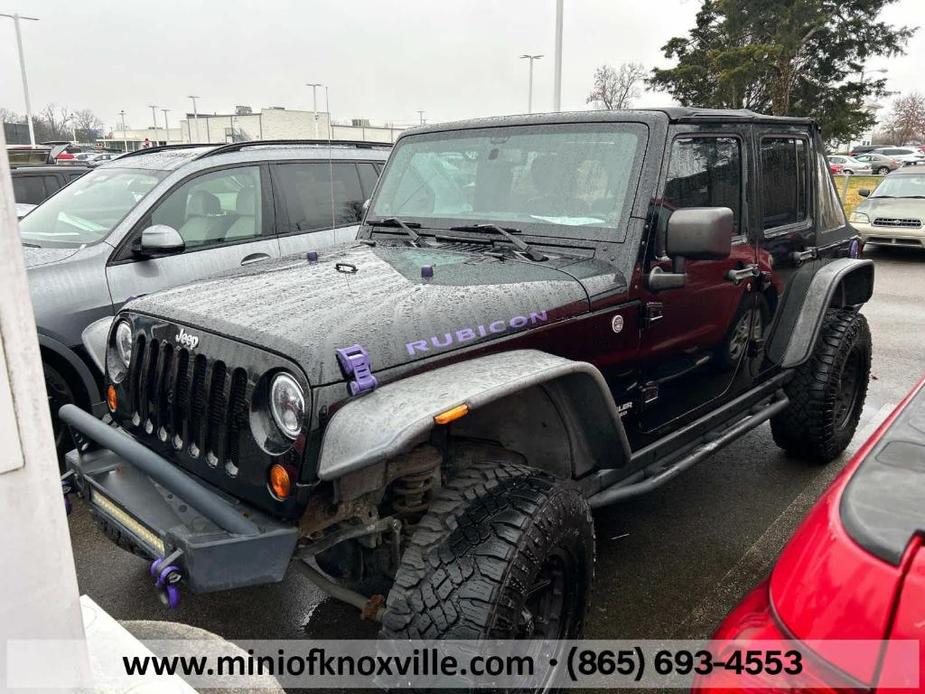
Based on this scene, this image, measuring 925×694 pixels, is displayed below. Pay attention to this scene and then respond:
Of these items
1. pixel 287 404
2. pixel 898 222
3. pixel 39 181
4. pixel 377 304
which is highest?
pixel 39 181

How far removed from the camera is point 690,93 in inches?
1115

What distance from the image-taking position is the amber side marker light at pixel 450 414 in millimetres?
1936

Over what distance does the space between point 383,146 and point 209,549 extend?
5.00 meters

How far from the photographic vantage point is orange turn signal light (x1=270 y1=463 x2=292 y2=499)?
2047 mm

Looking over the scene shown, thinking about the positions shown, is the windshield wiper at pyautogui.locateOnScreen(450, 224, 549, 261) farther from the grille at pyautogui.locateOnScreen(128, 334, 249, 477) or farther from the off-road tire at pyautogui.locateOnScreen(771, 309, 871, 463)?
the off-road tire at pyautogui.locateOnScreen(771, 309, 871, 463)

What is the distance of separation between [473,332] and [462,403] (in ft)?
1.52

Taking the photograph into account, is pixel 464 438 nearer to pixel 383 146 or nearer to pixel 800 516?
pixel 800 516

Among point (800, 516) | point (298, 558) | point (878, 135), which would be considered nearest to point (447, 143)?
point (298, 558)

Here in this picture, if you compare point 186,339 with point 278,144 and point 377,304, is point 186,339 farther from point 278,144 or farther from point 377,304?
point 278,144

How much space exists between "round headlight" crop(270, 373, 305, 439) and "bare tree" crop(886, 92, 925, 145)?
2423 inches

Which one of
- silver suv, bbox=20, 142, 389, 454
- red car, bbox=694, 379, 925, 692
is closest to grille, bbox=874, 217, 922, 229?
silver suv, bbox=20, 142, 389, 454

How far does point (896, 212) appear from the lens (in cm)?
1280

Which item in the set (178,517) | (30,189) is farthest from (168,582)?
(30,189)

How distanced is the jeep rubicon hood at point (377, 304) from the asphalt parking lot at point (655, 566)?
4.40ft
